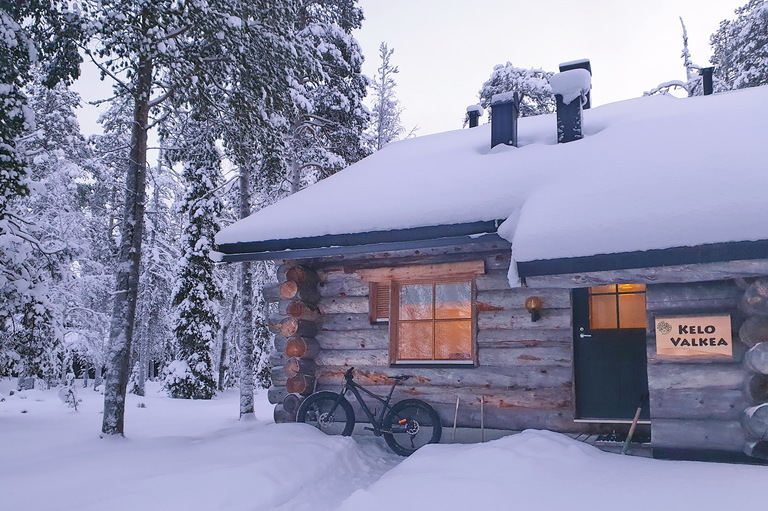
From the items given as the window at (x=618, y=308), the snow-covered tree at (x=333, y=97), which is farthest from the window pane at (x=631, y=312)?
the snow-covered tree at (x=333, y=97)

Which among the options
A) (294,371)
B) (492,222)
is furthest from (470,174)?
(294,371)

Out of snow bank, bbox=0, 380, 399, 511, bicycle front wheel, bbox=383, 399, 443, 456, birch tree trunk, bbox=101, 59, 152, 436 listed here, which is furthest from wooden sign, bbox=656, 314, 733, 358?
birch tree trunk, bbox=101, 59, 152, 436

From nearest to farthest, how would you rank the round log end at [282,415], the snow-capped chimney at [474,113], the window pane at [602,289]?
the window pane at [602,289] < the round log end at [282,415] < the snow-capped chimney at [474,113]

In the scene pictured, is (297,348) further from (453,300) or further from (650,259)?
(650,259)

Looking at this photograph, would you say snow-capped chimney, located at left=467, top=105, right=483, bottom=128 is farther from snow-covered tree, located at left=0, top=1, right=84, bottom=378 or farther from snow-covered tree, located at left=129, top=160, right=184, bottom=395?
snow-covered tree, located at left=129, top=160, right=184, bottom=395

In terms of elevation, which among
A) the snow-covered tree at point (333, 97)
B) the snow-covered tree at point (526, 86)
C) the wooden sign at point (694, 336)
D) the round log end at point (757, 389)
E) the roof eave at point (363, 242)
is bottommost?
the round log end at point (757, 389)

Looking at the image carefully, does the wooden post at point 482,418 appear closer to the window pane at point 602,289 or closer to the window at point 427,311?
the window at point 427,311

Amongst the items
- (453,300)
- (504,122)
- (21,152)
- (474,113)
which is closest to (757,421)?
(453,300)

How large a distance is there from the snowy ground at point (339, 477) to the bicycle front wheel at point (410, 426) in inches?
16.2

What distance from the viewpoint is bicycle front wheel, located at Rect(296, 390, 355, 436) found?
25.8 feet

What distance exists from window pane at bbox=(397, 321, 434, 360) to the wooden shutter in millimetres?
303

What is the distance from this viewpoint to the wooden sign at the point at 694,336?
5562 mm

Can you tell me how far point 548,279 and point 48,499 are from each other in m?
4.84

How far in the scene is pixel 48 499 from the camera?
483 cm
